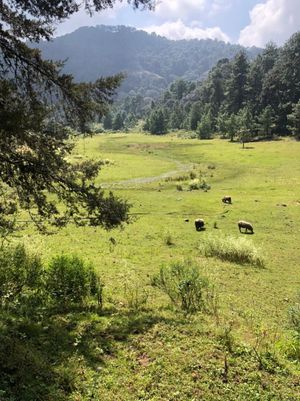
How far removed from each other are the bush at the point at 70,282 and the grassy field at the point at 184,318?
0.75 meters

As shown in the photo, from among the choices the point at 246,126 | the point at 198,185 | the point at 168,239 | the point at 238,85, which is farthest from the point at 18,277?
the point at 238,85

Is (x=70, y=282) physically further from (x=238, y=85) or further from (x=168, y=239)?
(x=238, y=85)

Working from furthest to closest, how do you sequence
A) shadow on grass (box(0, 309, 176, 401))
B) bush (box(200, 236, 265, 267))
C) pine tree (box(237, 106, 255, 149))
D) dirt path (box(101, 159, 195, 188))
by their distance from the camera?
pine tree (box(237, 106, 255, 149)) → dirt path (box(101, 159, 195, 188)) → bush (box(200, 236, 265, 267)) → shadow on grass (box(0, 309, 176, 401))

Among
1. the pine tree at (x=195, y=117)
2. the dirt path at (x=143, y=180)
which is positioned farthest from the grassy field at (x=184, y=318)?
the pine tree at (x=195, y=117)

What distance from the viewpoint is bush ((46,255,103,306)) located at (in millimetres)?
13023

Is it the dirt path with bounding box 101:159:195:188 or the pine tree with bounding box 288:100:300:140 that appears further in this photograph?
the pine tree with bounding box 288:100:300:140

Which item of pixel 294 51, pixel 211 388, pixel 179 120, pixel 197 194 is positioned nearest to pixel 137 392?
pixel 211 388

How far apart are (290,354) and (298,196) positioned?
37427 millimetres

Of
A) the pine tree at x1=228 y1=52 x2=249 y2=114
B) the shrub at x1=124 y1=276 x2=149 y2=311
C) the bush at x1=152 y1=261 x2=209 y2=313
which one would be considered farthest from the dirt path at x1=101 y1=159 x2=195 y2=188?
the pine tree at x1=228 y1=52 x2=249 y2=114

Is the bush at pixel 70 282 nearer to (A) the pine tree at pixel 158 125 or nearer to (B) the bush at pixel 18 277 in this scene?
(B) the bush at pixel 18 277

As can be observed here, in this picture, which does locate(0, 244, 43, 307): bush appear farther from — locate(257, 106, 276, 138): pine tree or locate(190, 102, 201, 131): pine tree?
locate(190, 102, 201, 131): pine tree

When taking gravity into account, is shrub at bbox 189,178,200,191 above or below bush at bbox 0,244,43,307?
below

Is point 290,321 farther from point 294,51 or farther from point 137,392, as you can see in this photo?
point 294,51

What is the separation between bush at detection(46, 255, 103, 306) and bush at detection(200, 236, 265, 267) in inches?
454
